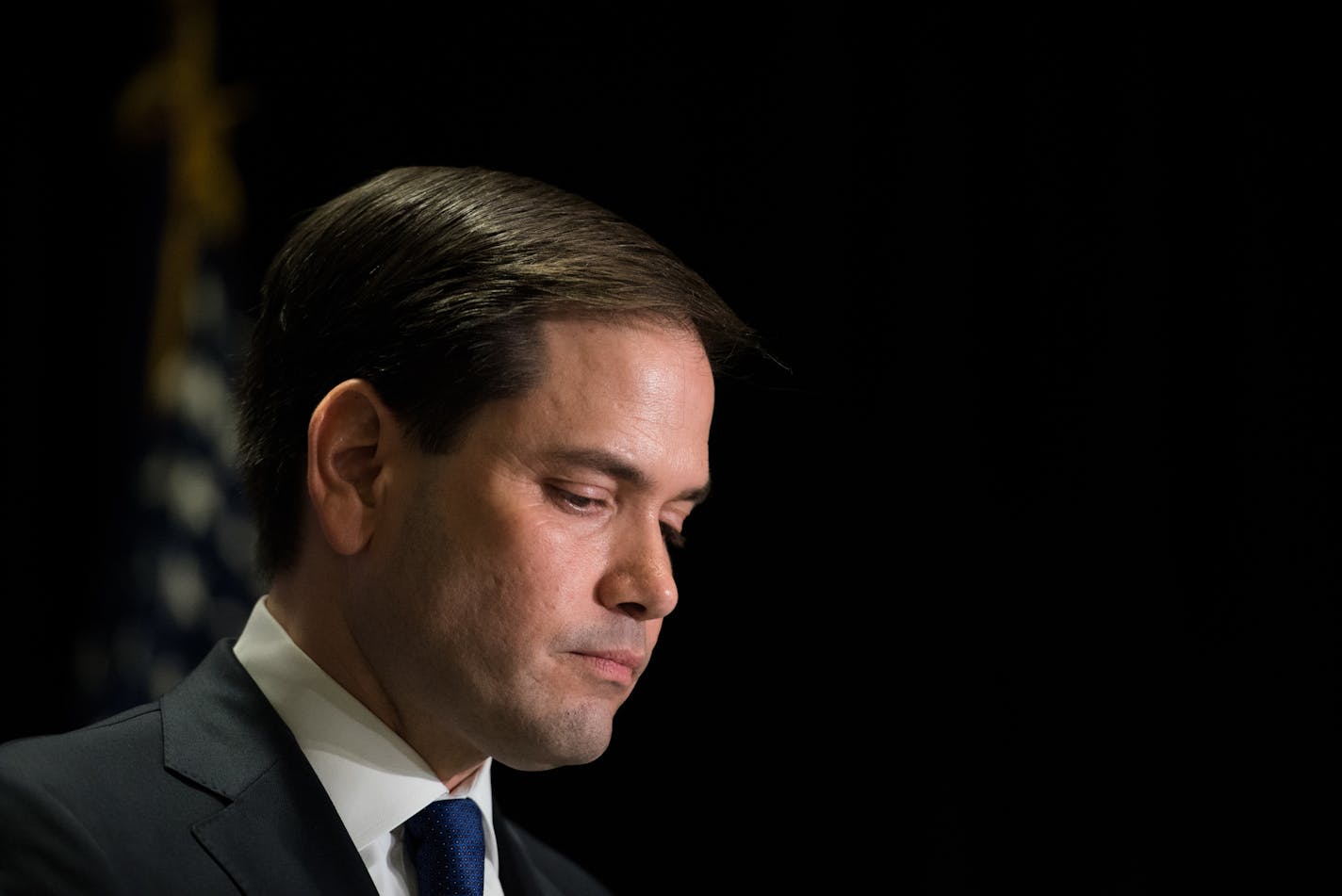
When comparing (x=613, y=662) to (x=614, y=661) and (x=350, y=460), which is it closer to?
(x=614, y=661)

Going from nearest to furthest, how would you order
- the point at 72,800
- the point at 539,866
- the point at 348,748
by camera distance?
the point at 72,800
the point at 348,748
the point at 539,866

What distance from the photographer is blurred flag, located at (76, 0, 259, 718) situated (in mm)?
3824

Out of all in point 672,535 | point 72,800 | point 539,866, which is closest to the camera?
point 72,800

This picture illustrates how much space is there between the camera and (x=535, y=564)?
166 centimetres

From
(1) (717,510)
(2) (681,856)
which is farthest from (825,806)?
(1) (717,510)

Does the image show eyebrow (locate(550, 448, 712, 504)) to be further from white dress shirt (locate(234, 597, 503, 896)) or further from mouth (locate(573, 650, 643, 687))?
white dress shirt (locate(234, 597, 503, 896))

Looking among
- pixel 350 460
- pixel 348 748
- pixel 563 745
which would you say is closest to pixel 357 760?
pixel 348 748

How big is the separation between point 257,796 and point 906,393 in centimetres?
265

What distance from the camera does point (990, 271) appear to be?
13.0 ft

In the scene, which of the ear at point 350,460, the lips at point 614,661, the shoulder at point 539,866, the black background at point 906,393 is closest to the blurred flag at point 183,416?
the black background at point 906,393

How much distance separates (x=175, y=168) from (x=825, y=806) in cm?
258

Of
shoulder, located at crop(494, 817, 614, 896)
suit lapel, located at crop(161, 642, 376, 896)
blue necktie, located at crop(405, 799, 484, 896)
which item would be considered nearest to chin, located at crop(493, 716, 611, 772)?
blue necktie, located at crop(405, 799, 484, 896)

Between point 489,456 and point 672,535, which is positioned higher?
point 489,456

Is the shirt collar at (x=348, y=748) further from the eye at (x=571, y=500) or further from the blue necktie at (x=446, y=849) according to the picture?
the eye at (x=571, y=500)
